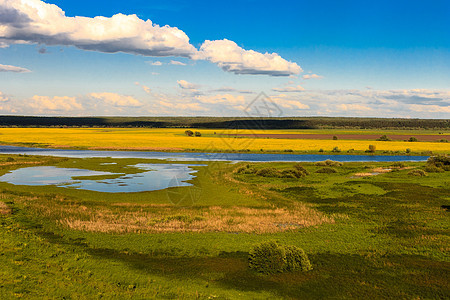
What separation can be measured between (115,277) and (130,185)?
88.3ft

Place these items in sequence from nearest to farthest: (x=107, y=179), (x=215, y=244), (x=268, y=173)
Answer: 1. (x=215, y=244)
2. (x=107, y=179)
3. (x=268, y=173)

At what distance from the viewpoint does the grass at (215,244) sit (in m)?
14.3

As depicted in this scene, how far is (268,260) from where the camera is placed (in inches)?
653

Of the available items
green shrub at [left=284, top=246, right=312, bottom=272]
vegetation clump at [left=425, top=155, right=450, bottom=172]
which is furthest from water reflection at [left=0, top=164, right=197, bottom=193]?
vegetation clump at [left=425, top=155, right=450, bottom=172]

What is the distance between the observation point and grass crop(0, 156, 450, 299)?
1432cm

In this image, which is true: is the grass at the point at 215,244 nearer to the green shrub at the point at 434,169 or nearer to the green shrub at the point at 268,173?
the green shrub at the point at 268,173

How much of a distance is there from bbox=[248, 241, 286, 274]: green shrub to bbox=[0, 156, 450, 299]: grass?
0.45 metres

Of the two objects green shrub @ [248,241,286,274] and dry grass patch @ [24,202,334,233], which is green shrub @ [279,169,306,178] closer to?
dry grass patch @ [24,202,334,233]

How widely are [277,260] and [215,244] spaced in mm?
4565

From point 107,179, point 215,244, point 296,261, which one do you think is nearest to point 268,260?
point 296,261

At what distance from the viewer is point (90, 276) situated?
15.1 meters

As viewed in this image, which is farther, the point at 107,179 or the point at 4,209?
the point at 107,179

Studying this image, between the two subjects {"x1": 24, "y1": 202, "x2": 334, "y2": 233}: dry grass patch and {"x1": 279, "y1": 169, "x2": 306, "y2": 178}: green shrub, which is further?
{"x1": 279, "y1": 169, "x2": 306, "y2": 178}: green shrub

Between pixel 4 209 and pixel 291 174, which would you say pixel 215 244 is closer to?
pixel 4 209
